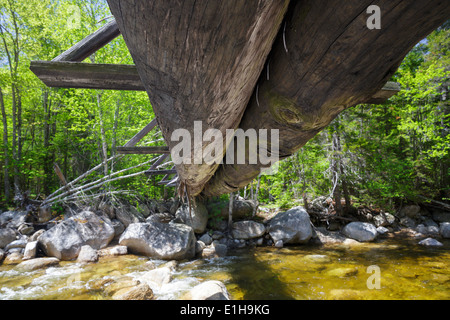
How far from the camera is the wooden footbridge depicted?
53cm

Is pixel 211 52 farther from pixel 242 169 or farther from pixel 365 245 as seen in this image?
pixel 365 245

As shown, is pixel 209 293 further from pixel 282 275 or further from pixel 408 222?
pixel 408 222

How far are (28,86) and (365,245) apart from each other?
14689 mm

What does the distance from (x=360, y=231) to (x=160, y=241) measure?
7188mm

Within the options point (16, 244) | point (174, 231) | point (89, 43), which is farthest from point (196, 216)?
point (89, 43)

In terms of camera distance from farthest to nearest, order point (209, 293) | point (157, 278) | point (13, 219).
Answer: point (13, 219), point (157, 278), point (209, 293)

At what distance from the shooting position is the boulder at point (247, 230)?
314 inches

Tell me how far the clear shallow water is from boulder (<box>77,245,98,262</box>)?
219mm

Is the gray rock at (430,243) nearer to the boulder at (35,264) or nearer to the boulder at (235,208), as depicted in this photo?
the boulder at (235,208)

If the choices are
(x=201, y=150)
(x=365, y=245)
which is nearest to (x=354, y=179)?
(x=365, y=245)

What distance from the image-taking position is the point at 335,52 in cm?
62

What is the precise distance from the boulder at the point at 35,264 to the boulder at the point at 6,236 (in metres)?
1.86
